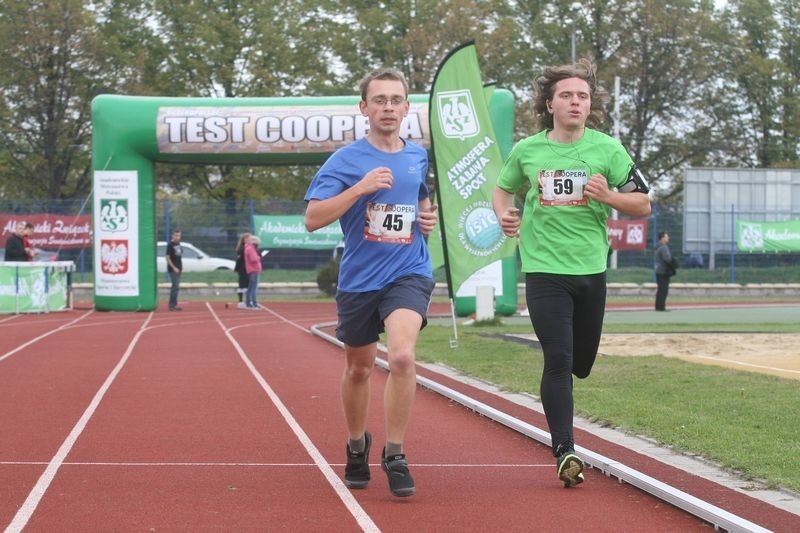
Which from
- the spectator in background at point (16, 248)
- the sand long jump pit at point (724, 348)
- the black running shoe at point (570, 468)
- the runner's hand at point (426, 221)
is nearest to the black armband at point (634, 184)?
the runner's hand at point (426, 221)

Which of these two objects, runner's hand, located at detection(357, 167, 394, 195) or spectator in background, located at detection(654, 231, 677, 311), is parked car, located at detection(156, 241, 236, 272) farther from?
runner's hand, located at detection(357, 167, 394, 195)

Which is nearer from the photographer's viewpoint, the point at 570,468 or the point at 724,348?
the point at 570,468

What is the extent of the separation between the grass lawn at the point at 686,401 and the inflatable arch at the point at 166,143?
31.8ft

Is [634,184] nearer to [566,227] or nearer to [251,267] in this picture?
[566,227]

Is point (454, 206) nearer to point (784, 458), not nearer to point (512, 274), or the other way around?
point (512, 274)

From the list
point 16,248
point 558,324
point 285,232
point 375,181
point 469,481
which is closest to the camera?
point 375,181

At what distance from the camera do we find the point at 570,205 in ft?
21.3

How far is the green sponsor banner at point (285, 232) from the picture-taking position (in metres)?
32.0

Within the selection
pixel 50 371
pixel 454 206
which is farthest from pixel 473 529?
pixel 454 206

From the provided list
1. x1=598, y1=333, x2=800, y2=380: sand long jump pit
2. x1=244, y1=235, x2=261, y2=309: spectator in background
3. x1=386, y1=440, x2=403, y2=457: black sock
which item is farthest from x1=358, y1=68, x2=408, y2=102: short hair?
x1=244, y1=235, x2=261, y2=309: spectator in background

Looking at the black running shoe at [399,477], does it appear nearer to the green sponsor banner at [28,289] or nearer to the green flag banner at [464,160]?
the green flag banner at [464,160]

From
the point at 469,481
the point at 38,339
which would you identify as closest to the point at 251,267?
the point at 38,339

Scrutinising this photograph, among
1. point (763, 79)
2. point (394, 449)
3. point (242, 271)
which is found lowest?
point (394, 449)

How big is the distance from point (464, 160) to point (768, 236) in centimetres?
2143
